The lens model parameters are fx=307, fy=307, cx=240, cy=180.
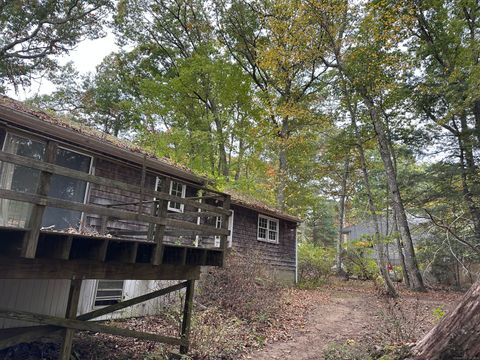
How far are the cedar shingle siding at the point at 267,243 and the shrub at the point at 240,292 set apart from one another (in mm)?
2588

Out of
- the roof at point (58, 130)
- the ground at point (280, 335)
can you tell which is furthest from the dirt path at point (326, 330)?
the roof at point (58, 130)

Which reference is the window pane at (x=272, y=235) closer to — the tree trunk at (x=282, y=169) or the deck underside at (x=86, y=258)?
the tree trunk at (x=282, y=169)

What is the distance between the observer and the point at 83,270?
5.08 m

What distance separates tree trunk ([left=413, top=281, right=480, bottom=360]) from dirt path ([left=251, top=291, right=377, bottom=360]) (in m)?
3.34

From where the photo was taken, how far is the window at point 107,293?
848cm

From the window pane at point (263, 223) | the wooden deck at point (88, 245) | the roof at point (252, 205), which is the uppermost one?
the roof at point (252, 205)

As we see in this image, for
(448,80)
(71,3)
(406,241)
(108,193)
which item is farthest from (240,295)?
(71,3)

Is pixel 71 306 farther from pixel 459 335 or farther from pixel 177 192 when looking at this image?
pixel 177 192

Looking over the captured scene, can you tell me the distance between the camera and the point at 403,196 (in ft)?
59.3

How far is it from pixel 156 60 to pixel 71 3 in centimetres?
725

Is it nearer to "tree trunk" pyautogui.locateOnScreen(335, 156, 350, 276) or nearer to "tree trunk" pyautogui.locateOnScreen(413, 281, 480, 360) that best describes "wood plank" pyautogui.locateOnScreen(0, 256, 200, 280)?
"tree trunk" pyautogui.locateOnScreen(413, 281, 480, 360)

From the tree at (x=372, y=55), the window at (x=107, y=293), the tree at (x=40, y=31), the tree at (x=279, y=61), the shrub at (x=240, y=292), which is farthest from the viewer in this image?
the tree at (x=279, y=61)

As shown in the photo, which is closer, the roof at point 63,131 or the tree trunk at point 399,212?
the roof at point 63,131

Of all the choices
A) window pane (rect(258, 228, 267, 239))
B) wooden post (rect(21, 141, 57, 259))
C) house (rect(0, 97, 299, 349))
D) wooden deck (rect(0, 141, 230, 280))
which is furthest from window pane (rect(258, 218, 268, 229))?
wooden post (rect(21, 141, 57, 259))
